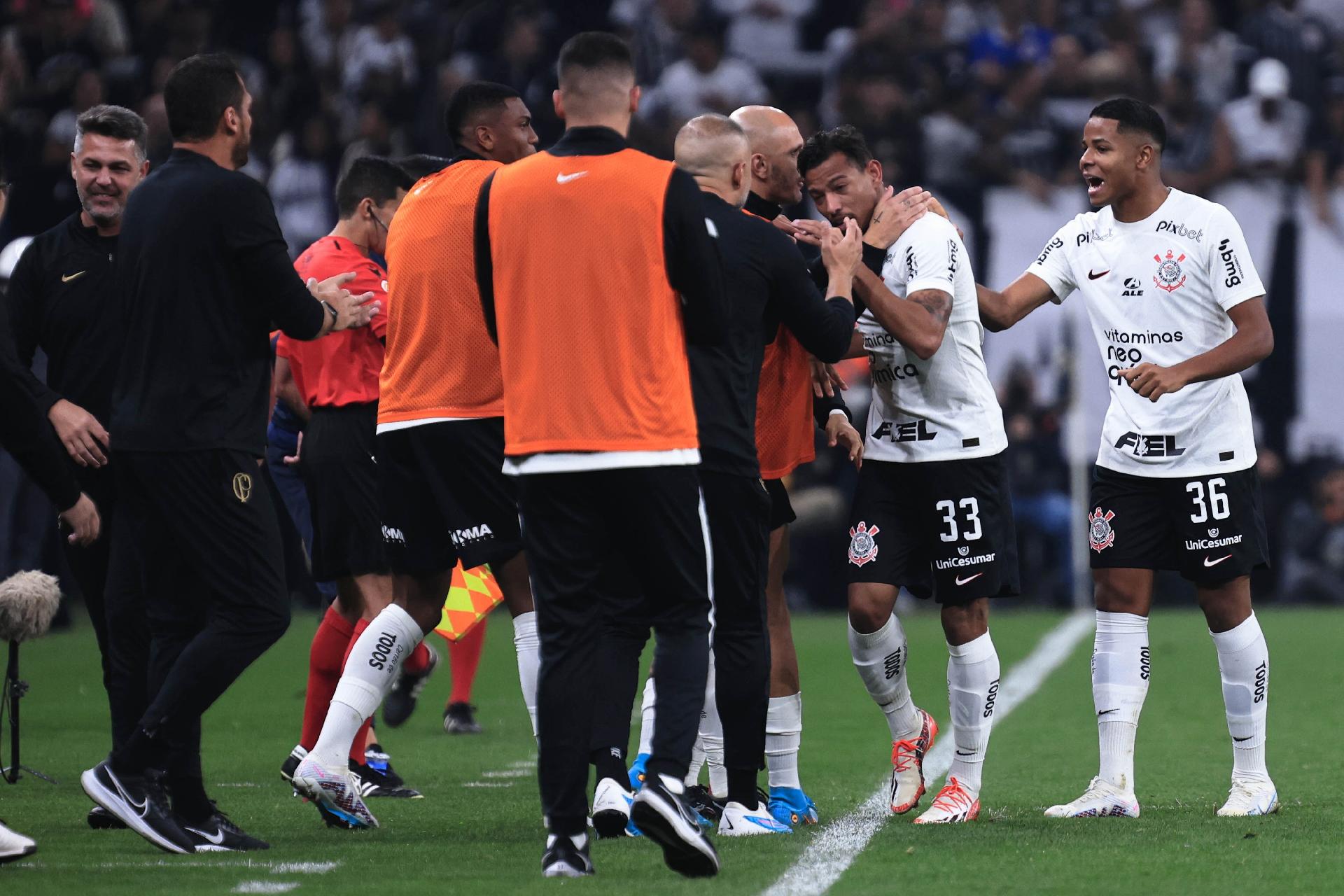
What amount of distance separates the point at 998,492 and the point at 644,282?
6.79ft

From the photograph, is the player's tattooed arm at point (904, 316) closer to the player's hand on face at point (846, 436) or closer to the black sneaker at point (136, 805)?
the player's hand on face at point (846, 436)

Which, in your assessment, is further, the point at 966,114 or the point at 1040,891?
the point at 966,114

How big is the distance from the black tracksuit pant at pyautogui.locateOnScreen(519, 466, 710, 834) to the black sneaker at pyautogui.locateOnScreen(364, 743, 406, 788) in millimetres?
2291

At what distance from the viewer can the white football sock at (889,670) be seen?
254 inches

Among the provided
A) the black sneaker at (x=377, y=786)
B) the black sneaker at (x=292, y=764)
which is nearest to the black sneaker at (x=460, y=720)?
the black sneaker at (x=377, y=786)

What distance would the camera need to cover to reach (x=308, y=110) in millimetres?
19062

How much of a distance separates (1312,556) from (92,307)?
1287 centimetres

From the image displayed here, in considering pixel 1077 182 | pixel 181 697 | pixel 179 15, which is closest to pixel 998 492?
pixel 181 697

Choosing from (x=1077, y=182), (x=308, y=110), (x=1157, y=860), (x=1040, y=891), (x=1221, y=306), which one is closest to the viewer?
(x=1040, y=891)

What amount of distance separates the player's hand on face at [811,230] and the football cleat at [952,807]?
75.7 inches

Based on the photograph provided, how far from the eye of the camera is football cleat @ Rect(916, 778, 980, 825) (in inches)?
242

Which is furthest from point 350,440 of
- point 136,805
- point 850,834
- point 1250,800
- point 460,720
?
point 1250,800

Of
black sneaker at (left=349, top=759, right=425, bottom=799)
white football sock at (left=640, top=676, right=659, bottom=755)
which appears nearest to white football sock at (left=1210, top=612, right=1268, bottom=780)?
white football sock at (left=640, top=676, right=659, bottom=755)

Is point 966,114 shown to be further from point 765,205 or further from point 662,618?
point 662,618
